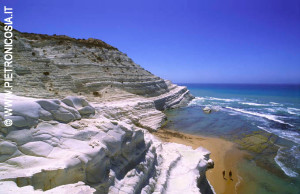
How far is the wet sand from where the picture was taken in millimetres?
10844

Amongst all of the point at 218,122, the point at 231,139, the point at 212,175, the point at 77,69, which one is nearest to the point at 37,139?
the point at 212,175

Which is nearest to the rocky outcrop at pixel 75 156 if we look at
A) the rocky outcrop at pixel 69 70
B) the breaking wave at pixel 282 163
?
the breaking wave at pixel 282 163

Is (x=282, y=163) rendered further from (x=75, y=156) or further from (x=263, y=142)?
(x=75, y=156)

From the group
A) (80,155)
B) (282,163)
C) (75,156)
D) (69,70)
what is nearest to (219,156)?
(282,163)

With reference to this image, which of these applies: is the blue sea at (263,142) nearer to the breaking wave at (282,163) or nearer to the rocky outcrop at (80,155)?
the breaking wave at (282,163)

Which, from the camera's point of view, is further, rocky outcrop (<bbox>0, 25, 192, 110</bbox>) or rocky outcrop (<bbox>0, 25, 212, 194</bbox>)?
rocky outcrop (<bbox>0, 25, 192, 110</bbox>)

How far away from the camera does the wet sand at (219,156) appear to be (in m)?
10.8

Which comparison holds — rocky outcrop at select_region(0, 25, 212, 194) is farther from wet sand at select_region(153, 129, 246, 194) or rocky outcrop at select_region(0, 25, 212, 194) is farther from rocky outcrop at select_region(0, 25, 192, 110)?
rocky outcrop at select_region(0, 25, 192, 110)

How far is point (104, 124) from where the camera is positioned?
6781mm

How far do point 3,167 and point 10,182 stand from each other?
0.70 meters

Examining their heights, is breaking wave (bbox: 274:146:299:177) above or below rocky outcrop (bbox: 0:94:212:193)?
below

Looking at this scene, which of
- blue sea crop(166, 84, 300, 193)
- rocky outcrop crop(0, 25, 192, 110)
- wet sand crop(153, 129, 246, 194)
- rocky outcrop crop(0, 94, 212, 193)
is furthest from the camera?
rocky outcrop crop(0, 25, 192, 110)

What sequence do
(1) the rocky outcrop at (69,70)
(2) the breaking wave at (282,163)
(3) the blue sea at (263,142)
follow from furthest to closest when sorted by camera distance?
(1) the rocky outcrop at (69,70), (2) the breaking wave at (282,163), (3) the blue sea at (263,142)

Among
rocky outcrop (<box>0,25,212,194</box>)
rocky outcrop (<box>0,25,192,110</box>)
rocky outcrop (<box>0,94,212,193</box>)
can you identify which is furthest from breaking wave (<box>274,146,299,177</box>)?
rocky outcrop (<box>0,25,192,110</box>)
